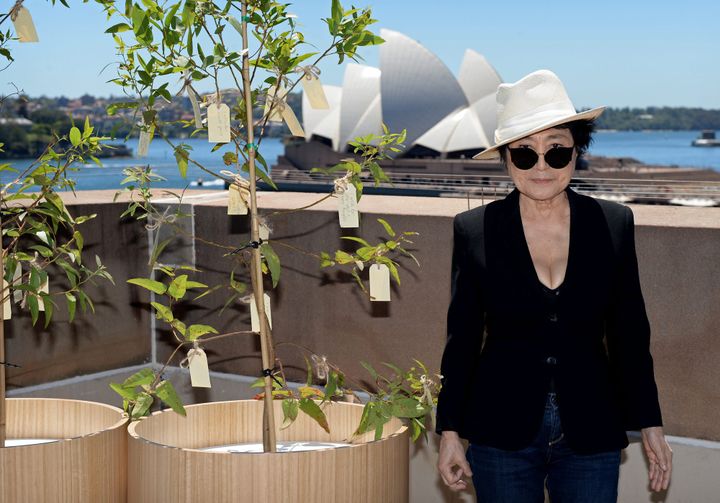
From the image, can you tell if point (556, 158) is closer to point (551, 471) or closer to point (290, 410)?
point (551, 471)

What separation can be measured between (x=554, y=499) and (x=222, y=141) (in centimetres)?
85

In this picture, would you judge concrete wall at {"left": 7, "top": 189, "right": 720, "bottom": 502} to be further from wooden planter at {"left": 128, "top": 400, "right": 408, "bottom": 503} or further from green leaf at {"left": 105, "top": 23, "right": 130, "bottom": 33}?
green leaf at {"left": 105, "top": 23, "right": 130, "bottom": 33}

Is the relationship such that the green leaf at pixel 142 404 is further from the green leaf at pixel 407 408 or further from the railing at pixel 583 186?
the railing at pixel 583 186

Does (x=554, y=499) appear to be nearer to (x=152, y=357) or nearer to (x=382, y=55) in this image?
(x=152, y=357)

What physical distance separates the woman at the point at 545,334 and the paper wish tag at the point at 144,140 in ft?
2.02

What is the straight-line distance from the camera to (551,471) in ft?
5.33

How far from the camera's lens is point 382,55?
4069 centimetres

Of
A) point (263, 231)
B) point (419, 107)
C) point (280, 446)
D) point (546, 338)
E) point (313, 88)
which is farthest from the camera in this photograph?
point (419, 107)

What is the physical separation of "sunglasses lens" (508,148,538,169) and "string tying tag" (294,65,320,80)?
0.45 metres

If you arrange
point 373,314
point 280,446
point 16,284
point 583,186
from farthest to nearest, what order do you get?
point 583,186
point 373,314
point 280,446
point 16,284

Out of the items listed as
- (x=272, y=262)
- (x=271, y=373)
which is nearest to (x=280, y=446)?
(x=271, y=373)

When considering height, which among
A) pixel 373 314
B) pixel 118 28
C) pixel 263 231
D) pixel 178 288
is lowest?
pixel 373 314

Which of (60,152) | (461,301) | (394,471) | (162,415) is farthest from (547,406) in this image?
(60,152)

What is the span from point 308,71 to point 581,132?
0.53 m
